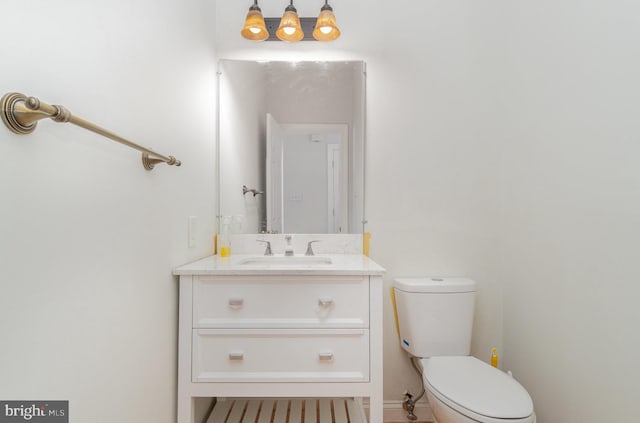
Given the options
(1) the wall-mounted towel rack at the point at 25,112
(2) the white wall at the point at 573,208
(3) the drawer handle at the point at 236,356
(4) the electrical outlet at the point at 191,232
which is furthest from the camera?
(4) the electrical outlet at the point at 191,232

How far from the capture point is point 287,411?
149 cm

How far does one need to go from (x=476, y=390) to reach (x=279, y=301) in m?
0.82

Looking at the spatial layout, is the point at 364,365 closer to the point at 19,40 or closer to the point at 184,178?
the point at 184,178

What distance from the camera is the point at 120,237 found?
86cm

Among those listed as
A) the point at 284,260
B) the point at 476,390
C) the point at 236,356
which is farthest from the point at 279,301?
→ the point at 476,390

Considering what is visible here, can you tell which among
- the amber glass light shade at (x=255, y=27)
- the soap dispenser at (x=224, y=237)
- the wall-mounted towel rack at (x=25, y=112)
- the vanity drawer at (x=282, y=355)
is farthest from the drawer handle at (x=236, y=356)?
the amber glass light shade at (x=255, y=27)

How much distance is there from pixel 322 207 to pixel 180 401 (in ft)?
3.56

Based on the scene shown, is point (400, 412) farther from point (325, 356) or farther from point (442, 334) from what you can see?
point (325, 356)

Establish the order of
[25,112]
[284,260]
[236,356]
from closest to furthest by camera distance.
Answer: [25,112] < [236,356] < [284,260]

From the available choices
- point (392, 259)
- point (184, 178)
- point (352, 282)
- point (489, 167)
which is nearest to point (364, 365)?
point (352, 282)

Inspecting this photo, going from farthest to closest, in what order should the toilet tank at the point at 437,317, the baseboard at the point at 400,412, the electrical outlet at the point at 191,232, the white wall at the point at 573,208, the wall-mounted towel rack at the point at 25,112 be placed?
the baseboard at the point at 400,412 → the toilet tank at the point at 437,317 → the electrical outlet at the point at 191,232 → the white wall at the point at 573,208 → the wall-mounted towel rack at the point at 25,112

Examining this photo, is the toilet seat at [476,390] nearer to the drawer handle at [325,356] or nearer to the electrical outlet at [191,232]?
the drawer handle at [325,356]

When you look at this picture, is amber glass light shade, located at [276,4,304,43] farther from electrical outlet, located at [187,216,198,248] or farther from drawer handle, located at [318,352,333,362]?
drawer handle, located at [318,352,333,362]
